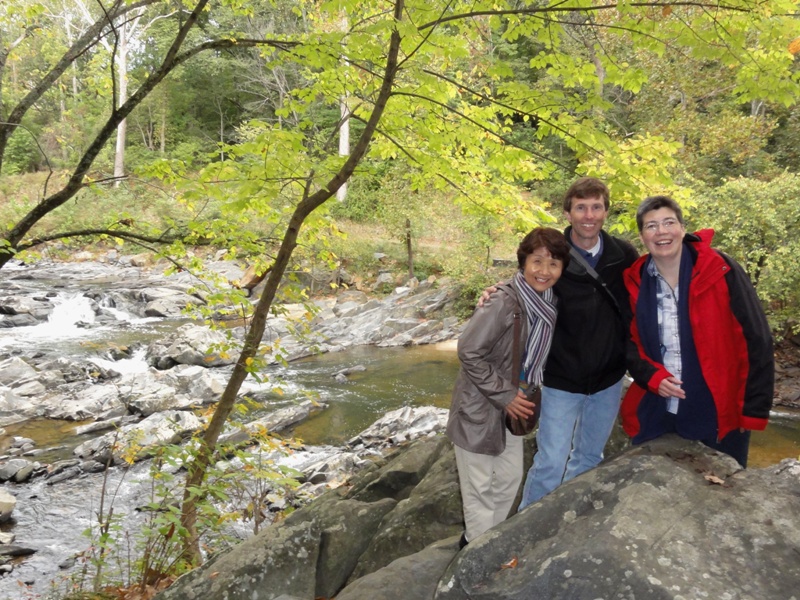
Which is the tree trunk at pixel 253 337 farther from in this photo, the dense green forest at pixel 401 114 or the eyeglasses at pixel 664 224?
the eyeglasses at pixel 664 224

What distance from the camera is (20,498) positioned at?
300 inches

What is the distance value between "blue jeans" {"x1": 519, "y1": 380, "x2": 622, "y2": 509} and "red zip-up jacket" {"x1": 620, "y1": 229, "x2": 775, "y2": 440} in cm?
47

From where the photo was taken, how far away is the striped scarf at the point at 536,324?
9.28 ft

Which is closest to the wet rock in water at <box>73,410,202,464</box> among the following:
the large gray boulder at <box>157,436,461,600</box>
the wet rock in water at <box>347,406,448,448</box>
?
the wet rock in water at <box>347,406,448,448</box>

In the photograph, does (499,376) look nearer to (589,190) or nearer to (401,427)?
(589,190)

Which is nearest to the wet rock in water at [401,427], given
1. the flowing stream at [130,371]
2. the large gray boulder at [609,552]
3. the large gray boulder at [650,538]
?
the flowing stream at [130,371]

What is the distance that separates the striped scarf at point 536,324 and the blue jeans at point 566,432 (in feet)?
0.70

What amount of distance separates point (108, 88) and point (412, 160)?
3557 mm

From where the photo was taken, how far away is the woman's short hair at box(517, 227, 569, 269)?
2.78m

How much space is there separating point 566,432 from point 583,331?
1.81 ft

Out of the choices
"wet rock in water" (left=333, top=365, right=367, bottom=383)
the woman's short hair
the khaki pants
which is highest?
the woman's short hair

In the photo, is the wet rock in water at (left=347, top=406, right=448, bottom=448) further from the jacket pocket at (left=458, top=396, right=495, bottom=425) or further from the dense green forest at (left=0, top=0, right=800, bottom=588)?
the jacket pocket at (left=458, top=396, right=495, bottom=425)

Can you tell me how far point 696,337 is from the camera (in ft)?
8.63


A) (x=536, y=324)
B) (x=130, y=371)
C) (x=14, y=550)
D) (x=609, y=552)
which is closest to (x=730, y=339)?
(x=536, y=324)
